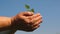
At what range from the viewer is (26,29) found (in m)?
2.17

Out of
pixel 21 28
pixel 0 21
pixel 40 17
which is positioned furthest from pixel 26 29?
pixel 0 21

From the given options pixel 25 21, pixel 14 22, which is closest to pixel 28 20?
pixel 25 21

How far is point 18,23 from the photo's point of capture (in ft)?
7.14

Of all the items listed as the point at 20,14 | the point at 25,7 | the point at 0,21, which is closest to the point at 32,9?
the point at 25,7

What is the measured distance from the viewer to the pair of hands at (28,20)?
2129mm

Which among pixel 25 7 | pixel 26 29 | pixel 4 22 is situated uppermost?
pixel 25 7

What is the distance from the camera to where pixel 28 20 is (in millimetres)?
2129

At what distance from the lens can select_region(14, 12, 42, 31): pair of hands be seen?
2.13 m

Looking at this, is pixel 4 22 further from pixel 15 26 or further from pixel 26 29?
pixel 26 29

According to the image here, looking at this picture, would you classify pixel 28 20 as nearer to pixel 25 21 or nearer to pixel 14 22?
pixel 25 21

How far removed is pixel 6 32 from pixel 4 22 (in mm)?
127

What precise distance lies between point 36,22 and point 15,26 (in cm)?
25

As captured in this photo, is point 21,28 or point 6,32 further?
point 6,32

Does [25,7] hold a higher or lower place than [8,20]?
higher
